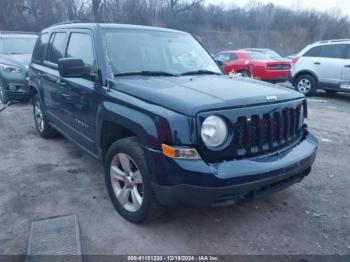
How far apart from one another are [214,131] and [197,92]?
0.46 metres

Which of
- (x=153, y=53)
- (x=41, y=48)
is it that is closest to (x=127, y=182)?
(x=153, y=53)

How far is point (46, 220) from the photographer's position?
323cm

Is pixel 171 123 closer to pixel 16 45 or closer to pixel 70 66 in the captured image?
pixel 70 66

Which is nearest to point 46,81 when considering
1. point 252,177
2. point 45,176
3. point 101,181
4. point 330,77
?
point 45,176

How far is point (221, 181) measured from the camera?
2.48 meters

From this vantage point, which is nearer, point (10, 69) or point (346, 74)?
point (10, 69)

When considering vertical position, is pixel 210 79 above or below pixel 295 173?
above

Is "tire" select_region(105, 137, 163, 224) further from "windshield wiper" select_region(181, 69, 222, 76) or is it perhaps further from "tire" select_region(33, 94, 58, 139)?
"tire" select_region(33, 94, 58, 139)

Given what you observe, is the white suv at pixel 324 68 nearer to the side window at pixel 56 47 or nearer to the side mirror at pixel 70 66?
the side window at pixel 56 47

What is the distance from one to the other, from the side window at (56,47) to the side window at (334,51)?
8.39 m

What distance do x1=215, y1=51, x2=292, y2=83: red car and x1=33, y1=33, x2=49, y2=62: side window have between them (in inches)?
274

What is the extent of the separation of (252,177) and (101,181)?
217 cm

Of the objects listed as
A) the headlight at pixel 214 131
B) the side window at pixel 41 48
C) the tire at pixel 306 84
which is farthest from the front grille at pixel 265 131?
the tire at pixel 306 84

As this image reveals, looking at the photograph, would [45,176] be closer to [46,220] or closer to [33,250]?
[46,220]
